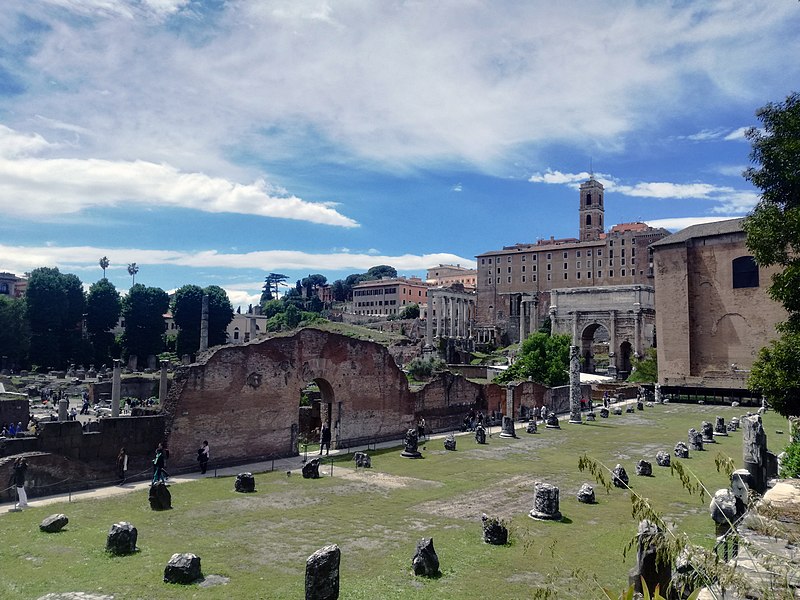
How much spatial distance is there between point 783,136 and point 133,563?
19.4 m

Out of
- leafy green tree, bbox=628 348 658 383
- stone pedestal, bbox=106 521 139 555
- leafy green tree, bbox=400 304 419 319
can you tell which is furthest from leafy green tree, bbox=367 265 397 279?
stone pedestal, bbox=106 521 139 555

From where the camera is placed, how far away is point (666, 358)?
50.5 m

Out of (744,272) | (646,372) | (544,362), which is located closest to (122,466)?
(544,362)

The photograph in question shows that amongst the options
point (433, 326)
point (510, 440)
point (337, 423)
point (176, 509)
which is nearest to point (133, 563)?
point (176, 509)

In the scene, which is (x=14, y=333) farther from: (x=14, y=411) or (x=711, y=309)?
(x=711, y=309)

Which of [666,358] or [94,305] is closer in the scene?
[666,358]

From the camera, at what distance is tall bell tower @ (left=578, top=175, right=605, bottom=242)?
344 feet

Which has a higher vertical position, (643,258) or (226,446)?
(643,258)

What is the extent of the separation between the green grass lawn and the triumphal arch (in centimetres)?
5225

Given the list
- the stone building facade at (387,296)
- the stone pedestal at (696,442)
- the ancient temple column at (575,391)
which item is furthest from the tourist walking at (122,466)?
the stone building facade at (387,296)

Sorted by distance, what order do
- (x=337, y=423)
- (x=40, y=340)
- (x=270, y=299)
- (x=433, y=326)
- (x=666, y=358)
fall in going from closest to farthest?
1. (x=337, y=423)
2. (x=666, y=358)
3. (x=40, y=340)
4. (x=433, y=326)
5. (x=270, y=299)

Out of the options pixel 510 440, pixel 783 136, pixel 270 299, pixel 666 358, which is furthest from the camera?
pixel 270 299

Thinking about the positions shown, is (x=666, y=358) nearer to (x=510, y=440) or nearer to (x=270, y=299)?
(x=510, y=440)

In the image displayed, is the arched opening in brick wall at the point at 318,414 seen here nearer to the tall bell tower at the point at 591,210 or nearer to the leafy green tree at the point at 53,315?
the leafy green tree at the point at 53,315
